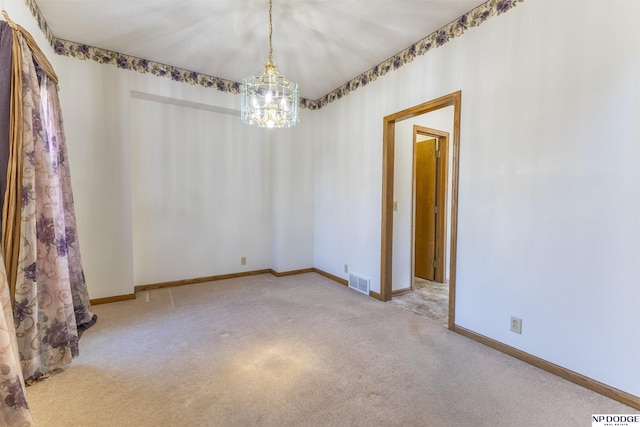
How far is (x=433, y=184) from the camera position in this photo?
14.3 ft

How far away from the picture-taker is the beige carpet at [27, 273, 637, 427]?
1582 millimetres

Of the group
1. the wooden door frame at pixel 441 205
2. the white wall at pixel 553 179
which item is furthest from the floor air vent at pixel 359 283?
the wooden door frame at pixel 441 205

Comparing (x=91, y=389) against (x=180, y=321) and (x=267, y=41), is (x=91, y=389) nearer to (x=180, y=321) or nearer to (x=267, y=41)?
(x=180, y=321)

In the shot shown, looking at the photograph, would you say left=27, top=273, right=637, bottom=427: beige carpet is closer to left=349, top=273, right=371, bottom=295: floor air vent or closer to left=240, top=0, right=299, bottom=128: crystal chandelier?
left=349, top=273, right=371, bottom=295: floor air vent

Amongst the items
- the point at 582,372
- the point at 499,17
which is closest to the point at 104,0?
the point at 499,17

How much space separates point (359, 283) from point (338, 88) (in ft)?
9.04

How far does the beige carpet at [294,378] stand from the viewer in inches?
62.3

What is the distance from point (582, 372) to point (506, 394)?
1.88 feet

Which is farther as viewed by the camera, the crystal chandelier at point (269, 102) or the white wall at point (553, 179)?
the crystal chandelier at point (269, 102)

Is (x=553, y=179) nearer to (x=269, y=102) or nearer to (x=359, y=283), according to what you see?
(x=269, y=102)

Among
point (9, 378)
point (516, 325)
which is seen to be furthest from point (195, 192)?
point (516, 325)

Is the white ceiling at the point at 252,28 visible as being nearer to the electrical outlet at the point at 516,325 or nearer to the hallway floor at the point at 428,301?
the electrical outlet at the point at 516,325

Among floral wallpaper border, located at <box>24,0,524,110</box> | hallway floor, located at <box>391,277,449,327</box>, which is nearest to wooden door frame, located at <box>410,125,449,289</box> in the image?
hallway floor, located at <box>391,277,449,327</box>

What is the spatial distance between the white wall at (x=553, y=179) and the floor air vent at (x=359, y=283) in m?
1.23
